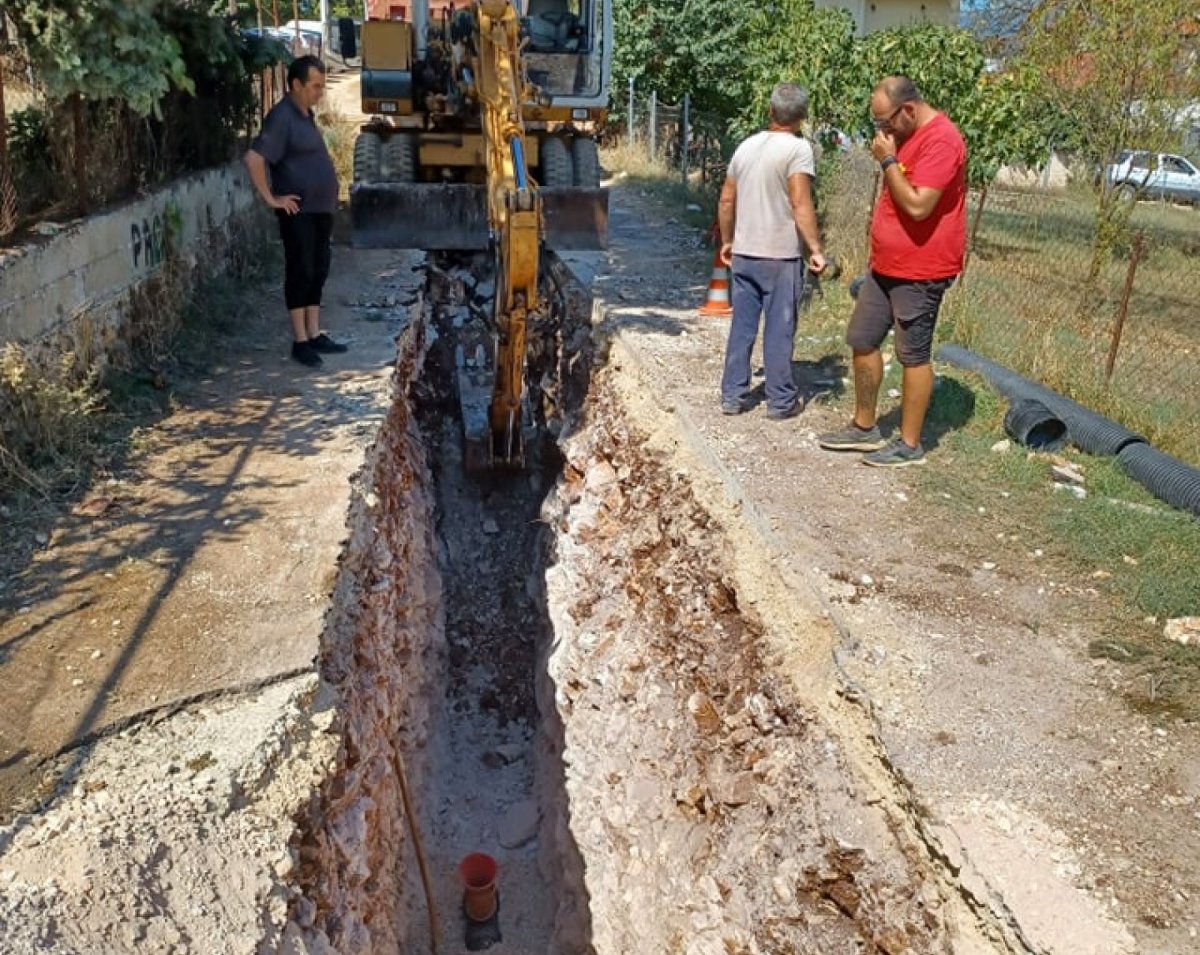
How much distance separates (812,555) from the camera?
15.2 ft

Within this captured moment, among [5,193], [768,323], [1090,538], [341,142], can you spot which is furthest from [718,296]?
[341,142]

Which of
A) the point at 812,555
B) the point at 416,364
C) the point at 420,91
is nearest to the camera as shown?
the point at 812,555

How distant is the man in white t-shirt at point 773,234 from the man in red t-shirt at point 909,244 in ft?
1.26

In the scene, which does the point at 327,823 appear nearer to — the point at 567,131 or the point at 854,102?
the point at 567,131

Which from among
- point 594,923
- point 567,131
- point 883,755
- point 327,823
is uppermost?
point 567,131

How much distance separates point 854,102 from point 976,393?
19.1 ft

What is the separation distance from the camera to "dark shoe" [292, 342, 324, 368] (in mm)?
7035

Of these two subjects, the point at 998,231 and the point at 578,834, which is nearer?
the point at 578,834

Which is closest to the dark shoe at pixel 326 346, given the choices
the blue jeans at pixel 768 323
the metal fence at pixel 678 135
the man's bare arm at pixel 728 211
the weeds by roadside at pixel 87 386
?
the weeds by roadside at pixel 87 386

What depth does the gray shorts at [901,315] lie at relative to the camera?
505 centimetres

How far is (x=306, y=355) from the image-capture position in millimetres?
7039

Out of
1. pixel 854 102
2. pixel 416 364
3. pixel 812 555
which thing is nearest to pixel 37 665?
pixel 812 555

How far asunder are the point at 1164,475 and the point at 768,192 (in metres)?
2.46

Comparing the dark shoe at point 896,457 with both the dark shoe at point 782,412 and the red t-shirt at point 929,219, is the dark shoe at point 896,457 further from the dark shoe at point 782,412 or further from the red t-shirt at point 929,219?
the red t-shirt at point 929,219
